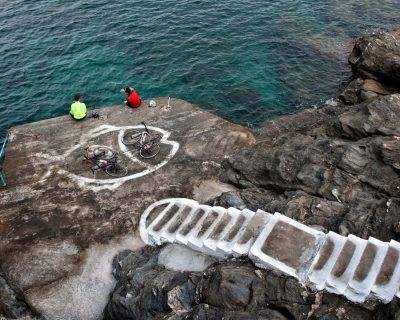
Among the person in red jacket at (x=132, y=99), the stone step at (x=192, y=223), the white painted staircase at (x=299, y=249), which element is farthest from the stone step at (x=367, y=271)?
the person in red jacket at (x=132, y=99)

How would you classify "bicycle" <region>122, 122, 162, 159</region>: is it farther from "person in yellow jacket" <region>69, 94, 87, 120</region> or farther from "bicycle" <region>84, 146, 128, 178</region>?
"person in yellow jacket" <region>69, 94, 87, 120</region>

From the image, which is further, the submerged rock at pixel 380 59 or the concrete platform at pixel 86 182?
the submerged rock at pixel 380 59

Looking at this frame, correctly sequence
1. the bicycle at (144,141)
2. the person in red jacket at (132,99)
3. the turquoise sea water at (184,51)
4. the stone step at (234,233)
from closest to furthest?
1. the stone step at (234,233)
2. the bicycle at (144,141)
3. the person in red jacket at (132,99)
4. the turquoise sea water at (184,51)

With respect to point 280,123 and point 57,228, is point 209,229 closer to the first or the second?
point 57,228

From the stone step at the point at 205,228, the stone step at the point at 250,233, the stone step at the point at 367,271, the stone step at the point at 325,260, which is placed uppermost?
the stone step at the point at 367,271

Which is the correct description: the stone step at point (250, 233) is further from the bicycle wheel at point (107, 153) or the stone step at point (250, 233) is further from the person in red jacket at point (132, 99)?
the person in red jacket at point (132, 99)

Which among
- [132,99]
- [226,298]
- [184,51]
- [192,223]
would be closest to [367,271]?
[226,298]

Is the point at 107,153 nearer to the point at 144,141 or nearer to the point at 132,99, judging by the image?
the point at 144,141

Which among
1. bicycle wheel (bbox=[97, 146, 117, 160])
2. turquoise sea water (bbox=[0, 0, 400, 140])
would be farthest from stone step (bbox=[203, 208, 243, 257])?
turquoise sea water (bbox=[0, 0, 400, 140])
